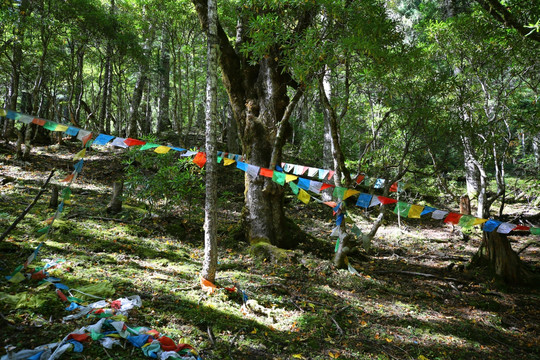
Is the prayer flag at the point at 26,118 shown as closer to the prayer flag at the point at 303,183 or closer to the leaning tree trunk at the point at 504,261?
the prayer flag at the point at 303,183

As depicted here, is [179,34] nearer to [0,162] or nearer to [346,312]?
[0,162]

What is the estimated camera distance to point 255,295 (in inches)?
203

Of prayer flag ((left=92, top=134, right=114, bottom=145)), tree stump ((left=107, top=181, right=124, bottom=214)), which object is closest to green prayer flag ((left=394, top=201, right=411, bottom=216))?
prayer flag ((left=92, top=134, right=114, bottom=145))

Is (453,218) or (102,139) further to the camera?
(102,139)

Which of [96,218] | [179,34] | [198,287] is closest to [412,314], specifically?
[198,287]

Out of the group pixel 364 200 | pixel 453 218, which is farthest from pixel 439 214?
pixel 364 200

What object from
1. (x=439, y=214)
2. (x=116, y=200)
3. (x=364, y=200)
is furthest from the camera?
(x=116, y=200)

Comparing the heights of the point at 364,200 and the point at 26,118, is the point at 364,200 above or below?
below

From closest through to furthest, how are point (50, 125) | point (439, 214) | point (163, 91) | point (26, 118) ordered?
point (26, 118) < point (50, 125) < point (439, 214) < point (163, 91)

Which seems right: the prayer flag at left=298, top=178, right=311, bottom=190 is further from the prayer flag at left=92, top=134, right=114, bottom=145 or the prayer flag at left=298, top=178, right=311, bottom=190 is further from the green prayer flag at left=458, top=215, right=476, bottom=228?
the prayer flag at left=92, top=134, right=114, bottom=145

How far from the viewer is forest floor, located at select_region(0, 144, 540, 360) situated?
3812 millimetres

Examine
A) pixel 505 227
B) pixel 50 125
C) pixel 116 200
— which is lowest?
pixel 116 200

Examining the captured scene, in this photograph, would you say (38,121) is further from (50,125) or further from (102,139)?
(102,139)

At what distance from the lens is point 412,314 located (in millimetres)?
5340
